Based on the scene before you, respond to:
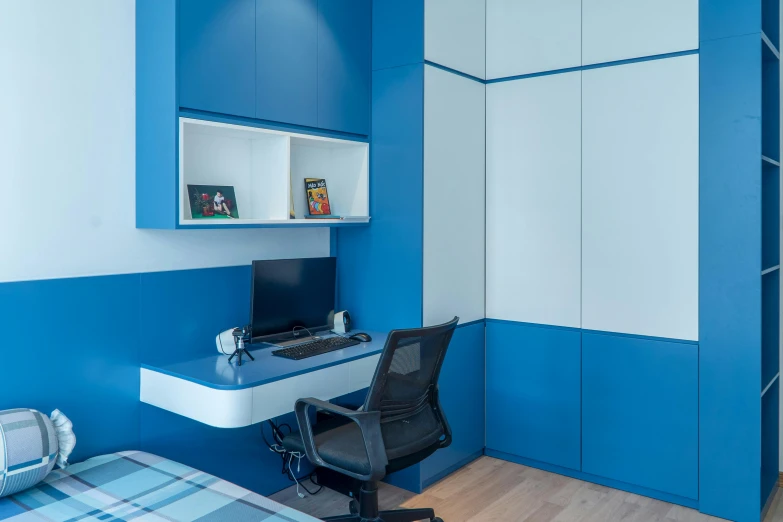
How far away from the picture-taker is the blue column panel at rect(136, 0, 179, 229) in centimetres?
265

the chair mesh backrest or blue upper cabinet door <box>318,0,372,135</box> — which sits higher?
blue upper cabinet door <box>318,0,372,135</box>

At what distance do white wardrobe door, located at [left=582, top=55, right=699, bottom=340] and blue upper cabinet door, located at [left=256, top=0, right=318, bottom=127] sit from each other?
4.80ft

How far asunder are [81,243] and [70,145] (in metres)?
0.39

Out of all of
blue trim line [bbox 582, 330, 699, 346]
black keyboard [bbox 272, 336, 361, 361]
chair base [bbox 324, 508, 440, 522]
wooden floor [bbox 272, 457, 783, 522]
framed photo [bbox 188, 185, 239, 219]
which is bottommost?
wooden floor [bbox 272, 457, 783, 522]

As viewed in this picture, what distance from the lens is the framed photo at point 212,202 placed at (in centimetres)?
293

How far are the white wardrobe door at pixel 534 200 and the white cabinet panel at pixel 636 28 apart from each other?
206 mm

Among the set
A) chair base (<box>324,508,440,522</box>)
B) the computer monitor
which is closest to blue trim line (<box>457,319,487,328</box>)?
the computer monitor

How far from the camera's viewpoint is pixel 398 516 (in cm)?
288

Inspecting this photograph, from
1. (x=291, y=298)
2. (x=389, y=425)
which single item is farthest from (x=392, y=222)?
(x=389, y=425)

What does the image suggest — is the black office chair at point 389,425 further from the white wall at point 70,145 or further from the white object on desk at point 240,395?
the white wall at point 70,145

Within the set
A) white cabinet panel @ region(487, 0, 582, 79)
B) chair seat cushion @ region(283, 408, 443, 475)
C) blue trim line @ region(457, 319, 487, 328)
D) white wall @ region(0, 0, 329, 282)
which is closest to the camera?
white wall @ region(0, 0, 329, 282)

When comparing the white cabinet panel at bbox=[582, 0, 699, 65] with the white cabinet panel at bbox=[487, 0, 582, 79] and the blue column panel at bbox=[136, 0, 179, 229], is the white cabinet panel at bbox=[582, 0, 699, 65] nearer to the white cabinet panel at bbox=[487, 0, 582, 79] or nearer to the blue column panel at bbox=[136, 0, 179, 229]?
the white cabinet panel at bbox=[487, 0, 582, 79]

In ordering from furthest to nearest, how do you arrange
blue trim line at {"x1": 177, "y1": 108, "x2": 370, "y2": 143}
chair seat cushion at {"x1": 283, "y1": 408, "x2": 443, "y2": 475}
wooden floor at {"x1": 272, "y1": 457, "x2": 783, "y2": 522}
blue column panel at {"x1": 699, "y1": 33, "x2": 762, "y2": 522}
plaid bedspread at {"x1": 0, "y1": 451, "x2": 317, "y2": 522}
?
wooden floor at {"x1": 272, "y1": 457, "x2": 783, "y2": 522} → blue column panel at {"x1": 699, "y1": 33, "x2": 762, "y2": 522} → blue trim line at {"x1": 177, "y1": 108, "x2": 370, "y2": 143} → chair seat cushion at {"x1": 283, "y1": 408, "x2": 443, "y2": 475} → plaid bedspread at {"x1": 0, "y1": 451, "x2": 317, "y2": 522}

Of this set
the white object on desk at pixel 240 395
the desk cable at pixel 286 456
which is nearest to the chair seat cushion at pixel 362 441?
the white object on desk at pixel 240 395
